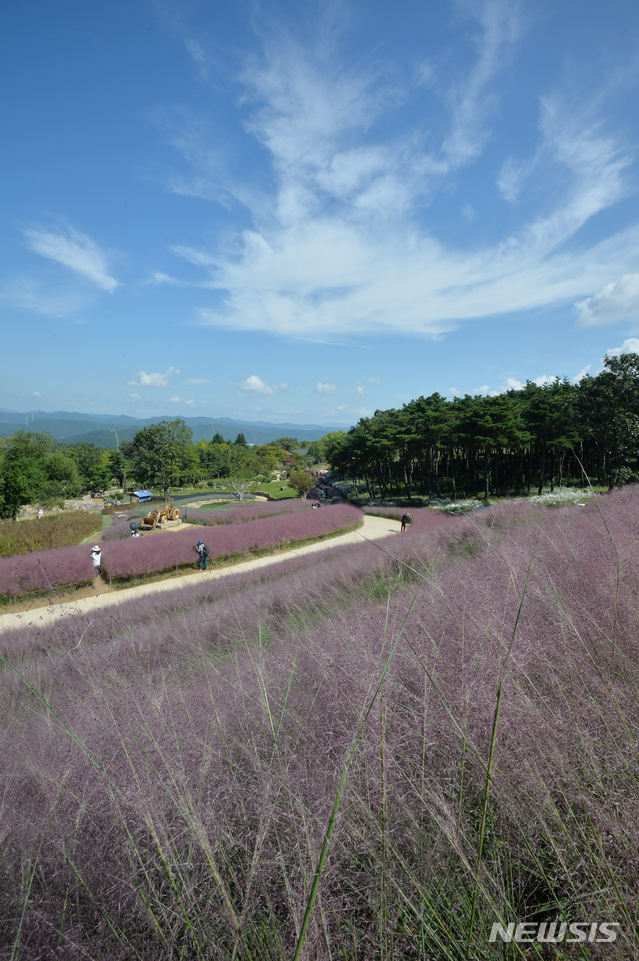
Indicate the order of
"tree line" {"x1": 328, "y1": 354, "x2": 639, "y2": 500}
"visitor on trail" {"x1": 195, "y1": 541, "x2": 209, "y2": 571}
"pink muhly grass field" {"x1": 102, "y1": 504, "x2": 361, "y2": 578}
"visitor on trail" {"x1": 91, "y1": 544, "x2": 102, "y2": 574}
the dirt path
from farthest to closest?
1. "tree line" {"x1": 328, "y1": 354, "x2": 639, "y2": 500}
2. "visitor on trail" {"x1": 195, "y1": 541, "x2": 209, "y2": 571}
3. "pink muhly grass field" {"x1": 102, "y1": 504, "x2": 361, "y2": 578}
4. "visitor on trail" {"x1": 91, "y1": 544, "x2": 102, "y2": 574}
5. the dirt path

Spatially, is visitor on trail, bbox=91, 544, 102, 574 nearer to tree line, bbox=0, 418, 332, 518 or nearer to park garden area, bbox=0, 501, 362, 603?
park garden area, bbox=0, 501, 362, 603

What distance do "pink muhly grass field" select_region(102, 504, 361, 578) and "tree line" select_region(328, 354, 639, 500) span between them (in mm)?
12422

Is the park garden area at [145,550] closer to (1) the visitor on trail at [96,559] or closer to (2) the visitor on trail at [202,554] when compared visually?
(1) the visitor on trail at [96,559]

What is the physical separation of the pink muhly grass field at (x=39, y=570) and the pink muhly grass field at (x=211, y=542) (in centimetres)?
80

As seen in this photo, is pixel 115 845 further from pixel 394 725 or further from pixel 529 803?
pixel 529 803

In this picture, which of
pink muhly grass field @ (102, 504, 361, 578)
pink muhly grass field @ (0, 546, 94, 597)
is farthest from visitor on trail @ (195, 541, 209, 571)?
pink muhly grass field @ (0, 546, 94, 597)

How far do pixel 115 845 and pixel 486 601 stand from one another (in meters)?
1.86

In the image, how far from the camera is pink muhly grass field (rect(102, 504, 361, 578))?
1429 centimetres

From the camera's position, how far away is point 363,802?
1.27 m

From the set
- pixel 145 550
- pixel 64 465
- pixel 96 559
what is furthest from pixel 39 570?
pixel 64 465

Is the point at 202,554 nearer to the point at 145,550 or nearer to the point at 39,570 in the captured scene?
the point at 145,550

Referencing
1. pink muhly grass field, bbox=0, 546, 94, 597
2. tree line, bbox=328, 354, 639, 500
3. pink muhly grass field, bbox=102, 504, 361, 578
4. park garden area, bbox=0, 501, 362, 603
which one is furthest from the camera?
tree line, bbox=328, 354, 639, 500

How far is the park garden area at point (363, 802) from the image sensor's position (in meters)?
1.08

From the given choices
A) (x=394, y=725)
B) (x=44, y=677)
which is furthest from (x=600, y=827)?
(x=44, y=677)
